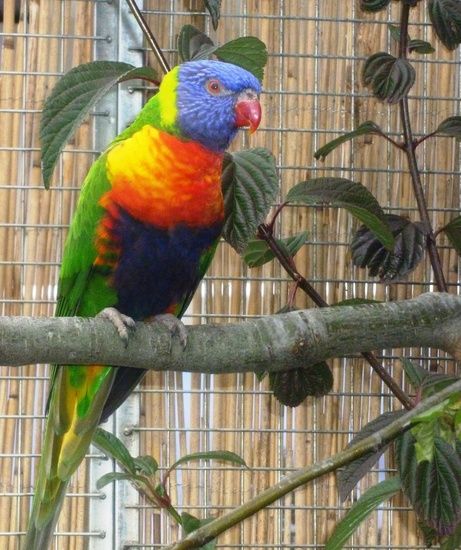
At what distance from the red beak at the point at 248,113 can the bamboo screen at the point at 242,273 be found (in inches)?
16.6

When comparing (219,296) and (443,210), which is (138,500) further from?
(443,210)

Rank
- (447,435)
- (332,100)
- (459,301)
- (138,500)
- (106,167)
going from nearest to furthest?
(447,435)
(459,301)
(106,167)
(138,500)
(332,100)

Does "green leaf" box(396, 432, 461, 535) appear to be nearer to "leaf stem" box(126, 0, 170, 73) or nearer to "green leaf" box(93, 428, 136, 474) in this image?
"green leaf" box(93, 428, 136, 474)

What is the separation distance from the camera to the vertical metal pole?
215 centimetres

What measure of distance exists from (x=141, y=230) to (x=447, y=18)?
2.67ft

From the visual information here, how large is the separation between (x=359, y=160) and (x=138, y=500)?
1026 millimetres

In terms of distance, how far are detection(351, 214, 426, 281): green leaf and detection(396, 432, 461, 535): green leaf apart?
1.81 ft

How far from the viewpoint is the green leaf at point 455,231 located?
195 centimetres

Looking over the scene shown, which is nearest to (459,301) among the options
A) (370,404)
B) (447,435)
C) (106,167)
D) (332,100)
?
(447,435)

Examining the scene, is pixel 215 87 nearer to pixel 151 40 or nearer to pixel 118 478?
pixel 151 40

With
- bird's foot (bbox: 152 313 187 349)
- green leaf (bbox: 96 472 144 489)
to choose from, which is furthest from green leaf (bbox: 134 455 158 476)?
bird's foot (bbox: 152 313 187 349)

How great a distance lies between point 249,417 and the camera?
222 cm

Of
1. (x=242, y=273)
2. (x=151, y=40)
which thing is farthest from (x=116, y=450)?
(x=151, y=40)

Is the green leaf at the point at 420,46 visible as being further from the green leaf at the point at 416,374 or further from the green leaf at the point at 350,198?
the green leaf at the point at 416,374
